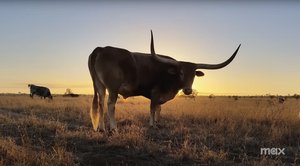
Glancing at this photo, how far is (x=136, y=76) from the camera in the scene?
448 inches

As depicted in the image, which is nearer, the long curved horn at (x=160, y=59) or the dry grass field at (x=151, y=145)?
the dry grass field at (x=151, y=145)

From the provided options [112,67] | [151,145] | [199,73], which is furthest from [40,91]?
[151,145]

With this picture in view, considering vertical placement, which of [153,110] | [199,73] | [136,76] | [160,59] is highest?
[160,59]

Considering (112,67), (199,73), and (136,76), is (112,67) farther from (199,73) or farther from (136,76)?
(199,73)

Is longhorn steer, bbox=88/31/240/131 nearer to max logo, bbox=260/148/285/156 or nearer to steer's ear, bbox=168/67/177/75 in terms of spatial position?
steer's ear, bbox=168/67/177/75

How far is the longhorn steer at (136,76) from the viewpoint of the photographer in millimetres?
10516

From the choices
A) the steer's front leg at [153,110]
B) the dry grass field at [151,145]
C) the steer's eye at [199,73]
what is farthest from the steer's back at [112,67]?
the steer's eye at [199,73]

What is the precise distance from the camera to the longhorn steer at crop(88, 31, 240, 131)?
34.5 ft

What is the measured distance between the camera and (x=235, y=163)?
687 centimetres

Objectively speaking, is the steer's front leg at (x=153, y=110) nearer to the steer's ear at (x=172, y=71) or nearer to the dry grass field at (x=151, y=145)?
the dry grass field at (x=151, y=145)

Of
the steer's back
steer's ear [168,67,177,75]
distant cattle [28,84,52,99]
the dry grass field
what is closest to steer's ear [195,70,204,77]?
steer's ear [168,67,177,75]

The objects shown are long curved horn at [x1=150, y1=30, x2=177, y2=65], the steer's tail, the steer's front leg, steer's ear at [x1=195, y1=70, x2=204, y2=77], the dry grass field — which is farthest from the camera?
steer's ear at [x1=195, y1=70, x2=204, y2=77]

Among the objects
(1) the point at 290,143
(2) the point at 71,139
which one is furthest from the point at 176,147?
(1) the point at 290,143

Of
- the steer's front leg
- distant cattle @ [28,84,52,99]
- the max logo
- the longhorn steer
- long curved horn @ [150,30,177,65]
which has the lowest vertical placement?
distant cattle @ [28,84,52,99]
